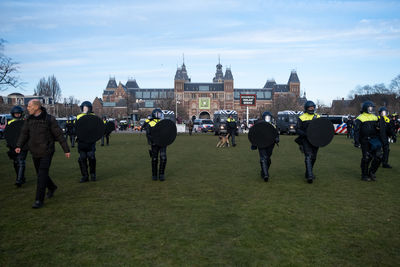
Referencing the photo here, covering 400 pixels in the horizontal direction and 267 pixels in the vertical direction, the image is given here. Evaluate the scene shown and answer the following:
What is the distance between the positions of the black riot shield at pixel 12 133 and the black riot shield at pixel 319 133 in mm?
6981

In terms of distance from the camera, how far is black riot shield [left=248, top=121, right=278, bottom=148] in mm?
8461

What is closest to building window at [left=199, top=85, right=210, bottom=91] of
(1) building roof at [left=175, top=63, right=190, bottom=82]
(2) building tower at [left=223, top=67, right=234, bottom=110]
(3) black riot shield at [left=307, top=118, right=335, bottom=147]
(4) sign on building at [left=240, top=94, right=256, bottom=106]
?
(2) building tower at [left=223, top=67, right=234, bottom=110]

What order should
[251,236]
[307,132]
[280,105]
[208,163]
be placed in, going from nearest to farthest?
[251,236]
[307,132]
[208,163]
[280,105]

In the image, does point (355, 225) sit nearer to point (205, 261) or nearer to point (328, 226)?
point (328, 226)

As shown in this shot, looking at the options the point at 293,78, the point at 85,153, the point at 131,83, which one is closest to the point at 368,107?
the point at 85,153

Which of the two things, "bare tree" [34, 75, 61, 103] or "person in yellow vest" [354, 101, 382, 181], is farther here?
"bare tree" [34, 75, 61, 103]

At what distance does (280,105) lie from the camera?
78.6 m

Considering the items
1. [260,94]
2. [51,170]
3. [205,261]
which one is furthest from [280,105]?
[205,261]

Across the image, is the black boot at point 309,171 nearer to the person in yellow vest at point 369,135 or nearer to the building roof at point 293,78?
the person in yellow vest at point 369,135

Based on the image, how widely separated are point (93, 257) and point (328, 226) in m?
3.15

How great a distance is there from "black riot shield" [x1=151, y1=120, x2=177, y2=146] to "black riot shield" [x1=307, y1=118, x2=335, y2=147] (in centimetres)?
327

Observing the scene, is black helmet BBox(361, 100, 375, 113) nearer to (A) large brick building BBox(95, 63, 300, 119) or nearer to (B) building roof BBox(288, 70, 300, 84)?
(A) large brick building BBox(95, 63, 300, 119)

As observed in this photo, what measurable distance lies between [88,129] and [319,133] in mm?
5522

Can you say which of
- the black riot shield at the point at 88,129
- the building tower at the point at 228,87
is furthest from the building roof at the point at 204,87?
the black riot shield at the point at 88,129
